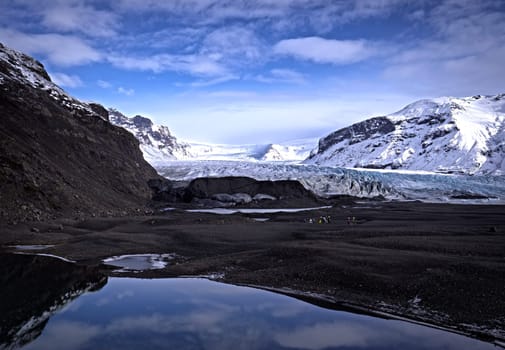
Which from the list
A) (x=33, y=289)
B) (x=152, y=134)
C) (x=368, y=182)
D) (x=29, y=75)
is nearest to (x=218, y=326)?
(x=33, y=289)

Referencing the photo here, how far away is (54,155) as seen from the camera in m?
27.2

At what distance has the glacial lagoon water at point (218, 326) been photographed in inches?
234

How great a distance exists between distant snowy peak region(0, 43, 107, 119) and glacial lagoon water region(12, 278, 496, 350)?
27.1 m

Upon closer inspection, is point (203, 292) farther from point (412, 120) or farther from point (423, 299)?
point (412, 120)

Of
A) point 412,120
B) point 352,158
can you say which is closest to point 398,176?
point 352,158

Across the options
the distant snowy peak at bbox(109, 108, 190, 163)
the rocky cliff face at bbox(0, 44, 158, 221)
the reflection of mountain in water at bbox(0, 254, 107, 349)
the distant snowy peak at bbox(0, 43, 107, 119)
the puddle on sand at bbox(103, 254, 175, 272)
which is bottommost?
the puddle on sand at bbox(103, 254, 175, 272)

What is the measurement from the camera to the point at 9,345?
228 inches

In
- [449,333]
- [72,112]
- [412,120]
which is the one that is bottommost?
[449,333]

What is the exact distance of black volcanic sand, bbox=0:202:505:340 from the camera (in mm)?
7359

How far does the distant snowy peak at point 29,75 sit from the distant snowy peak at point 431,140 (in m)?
93.6

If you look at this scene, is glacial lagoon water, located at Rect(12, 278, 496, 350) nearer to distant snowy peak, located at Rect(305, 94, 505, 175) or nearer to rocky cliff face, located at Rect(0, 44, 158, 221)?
rocky cliff face, located at Rect(0, 44, 158, 221)

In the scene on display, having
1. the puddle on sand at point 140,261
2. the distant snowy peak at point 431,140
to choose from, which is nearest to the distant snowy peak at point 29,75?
the puddle on sand at point 140,261

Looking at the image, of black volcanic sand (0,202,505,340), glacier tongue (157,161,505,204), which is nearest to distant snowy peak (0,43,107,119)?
glacier tongue (157,161,505,204)

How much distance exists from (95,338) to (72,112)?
33658 mm
